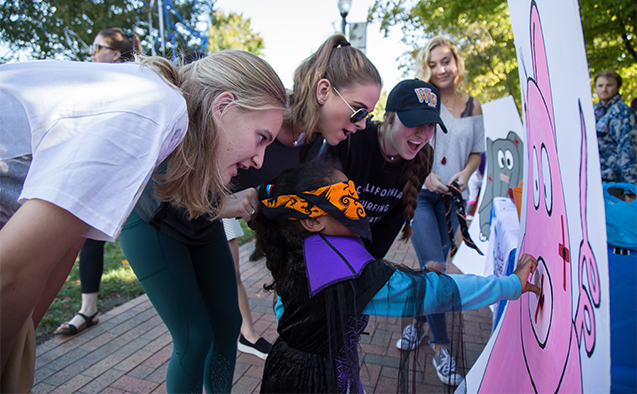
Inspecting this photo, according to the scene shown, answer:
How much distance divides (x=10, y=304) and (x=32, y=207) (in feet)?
0.56

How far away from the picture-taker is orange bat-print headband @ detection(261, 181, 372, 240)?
145 centimetres

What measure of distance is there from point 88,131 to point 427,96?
5.43ft

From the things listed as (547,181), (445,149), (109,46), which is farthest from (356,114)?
(109,46)

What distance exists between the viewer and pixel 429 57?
2996 millimetres

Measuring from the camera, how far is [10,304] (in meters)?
0.69

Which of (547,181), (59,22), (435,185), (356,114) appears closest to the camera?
(547,181)

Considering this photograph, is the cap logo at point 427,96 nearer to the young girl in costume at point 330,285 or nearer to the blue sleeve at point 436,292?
the young girl in costume at point 330,285

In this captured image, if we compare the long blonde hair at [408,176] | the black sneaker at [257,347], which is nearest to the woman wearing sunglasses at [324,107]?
the long blonde hair at [408,176]

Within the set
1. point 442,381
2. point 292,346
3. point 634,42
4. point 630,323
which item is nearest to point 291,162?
point 292,346

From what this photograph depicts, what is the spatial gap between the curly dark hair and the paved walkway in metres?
0.57

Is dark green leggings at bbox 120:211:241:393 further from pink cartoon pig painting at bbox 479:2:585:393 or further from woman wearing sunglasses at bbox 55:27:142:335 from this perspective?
woman wearing sunglasses at bbox 55:27:142:335

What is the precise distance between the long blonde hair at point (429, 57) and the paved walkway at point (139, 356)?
1790 millimetres

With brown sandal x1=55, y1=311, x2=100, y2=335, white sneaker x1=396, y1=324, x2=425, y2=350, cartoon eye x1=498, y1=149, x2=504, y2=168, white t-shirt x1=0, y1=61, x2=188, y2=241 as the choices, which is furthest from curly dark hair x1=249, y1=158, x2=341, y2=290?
cartoon eye x1=498, y1=149, x2=504, y2=168

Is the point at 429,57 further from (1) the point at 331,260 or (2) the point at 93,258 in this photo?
(2) the point at 93,258
